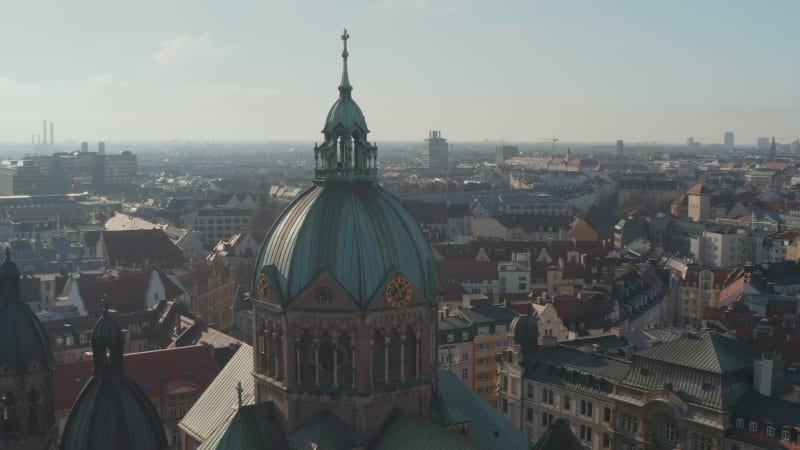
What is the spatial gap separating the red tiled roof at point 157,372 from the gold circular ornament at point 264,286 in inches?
1629

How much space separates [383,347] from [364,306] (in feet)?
8.57

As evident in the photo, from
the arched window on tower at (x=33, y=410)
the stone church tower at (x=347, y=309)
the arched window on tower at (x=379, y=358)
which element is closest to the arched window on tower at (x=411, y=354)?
the stone church tower at (x=347, y=309)

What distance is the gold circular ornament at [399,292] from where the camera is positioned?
151ft

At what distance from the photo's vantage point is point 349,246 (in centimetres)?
4606

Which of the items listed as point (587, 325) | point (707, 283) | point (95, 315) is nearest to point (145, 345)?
point (95, 315)

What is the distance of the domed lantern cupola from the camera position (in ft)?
161

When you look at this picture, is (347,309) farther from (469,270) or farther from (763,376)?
(469,270)

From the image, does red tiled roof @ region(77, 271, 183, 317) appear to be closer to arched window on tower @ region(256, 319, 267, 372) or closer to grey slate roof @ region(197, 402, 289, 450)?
arched window on tower @ region(256, 319, 267, 372)

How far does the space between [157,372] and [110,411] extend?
Result: 43761mm

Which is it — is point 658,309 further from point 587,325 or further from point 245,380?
point 245,380

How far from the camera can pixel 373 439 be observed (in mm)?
45844

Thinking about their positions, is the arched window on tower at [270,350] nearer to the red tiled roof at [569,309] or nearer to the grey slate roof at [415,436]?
the grey slate roof at [415,436]

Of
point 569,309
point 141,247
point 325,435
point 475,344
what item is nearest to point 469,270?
point 569,309

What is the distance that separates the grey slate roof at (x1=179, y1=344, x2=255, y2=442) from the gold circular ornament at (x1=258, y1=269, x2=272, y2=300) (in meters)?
8.39
